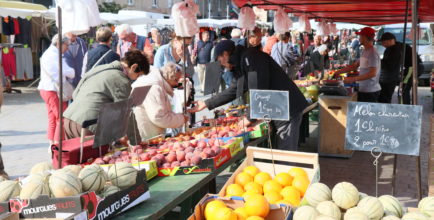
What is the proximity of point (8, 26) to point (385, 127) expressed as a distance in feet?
46.2

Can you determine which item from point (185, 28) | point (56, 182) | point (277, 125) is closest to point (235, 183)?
point (56, 182)

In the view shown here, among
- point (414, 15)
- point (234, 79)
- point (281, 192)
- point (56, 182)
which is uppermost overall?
point (414, 15)

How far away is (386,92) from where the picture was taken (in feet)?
25.6

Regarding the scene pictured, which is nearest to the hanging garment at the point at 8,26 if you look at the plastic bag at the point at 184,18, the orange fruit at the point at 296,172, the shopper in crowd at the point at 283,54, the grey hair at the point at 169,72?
the shopper in crowd at the point at 283,54

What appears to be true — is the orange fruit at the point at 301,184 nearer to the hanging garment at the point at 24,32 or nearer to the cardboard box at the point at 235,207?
the cardboard box at the point at 235,207

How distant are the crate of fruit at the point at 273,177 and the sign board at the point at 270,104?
372mm

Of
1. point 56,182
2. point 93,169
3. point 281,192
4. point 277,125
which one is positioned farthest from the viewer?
point 277,125

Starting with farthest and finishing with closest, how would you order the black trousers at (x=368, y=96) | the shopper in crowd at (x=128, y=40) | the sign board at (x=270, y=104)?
the shopper in crowd at (x=128, y=40) < the black trousers at (x=368, y=96) < the sign board at (x=270, y=104)

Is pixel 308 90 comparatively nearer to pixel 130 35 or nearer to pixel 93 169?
pixel 130 35

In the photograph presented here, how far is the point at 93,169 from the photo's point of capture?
88.1 inches

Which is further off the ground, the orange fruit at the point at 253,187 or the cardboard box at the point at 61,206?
the cardboard box at the point at 61,206

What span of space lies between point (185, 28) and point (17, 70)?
39.1 ft

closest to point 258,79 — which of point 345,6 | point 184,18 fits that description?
point 184,18

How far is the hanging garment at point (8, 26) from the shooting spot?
13742 mm
